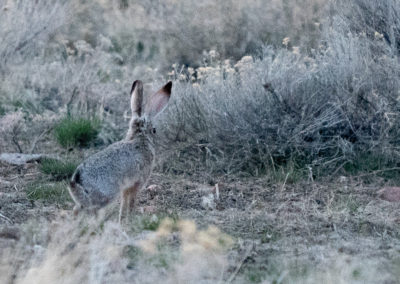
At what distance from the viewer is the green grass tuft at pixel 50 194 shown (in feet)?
18.3

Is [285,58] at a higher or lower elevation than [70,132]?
higher

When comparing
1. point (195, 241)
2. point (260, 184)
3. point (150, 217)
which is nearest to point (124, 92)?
point (260, 184)

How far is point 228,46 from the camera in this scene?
10219mm

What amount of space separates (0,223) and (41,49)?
19.5ft

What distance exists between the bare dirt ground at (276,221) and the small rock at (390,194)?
8 centimetres

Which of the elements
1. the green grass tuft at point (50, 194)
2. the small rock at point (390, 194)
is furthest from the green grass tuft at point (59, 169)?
the small rock at point (390, 194)

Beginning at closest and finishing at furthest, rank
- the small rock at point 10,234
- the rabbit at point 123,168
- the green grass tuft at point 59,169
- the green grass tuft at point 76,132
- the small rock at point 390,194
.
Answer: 1. the small rock at point 10,234
2. the rabbit at point 123,168
3. the small rock at point 390,194
4. the green grass tuft at point 59,169
5. the green grass tuft at point 76,132

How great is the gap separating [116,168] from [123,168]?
0.29 ft

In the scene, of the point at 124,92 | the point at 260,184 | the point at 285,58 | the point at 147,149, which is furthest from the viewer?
the point at 124,92

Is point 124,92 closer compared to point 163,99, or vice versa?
point 163,99

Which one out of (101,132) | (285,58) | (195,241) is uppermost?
(285,58)

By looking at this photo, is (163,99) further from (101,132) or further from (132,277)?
(101,132)

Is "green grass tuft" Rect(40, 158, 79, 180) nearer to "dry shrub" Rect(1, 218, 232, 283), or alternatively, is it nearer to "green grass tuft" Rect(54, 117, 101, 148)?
"green grass tuft" Rect(54, 117, 101, 148)

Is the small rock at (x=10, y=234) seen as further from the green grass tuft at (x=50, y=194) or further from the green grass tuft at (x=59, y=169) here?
the green grass tuft at (x=59, y=169)
